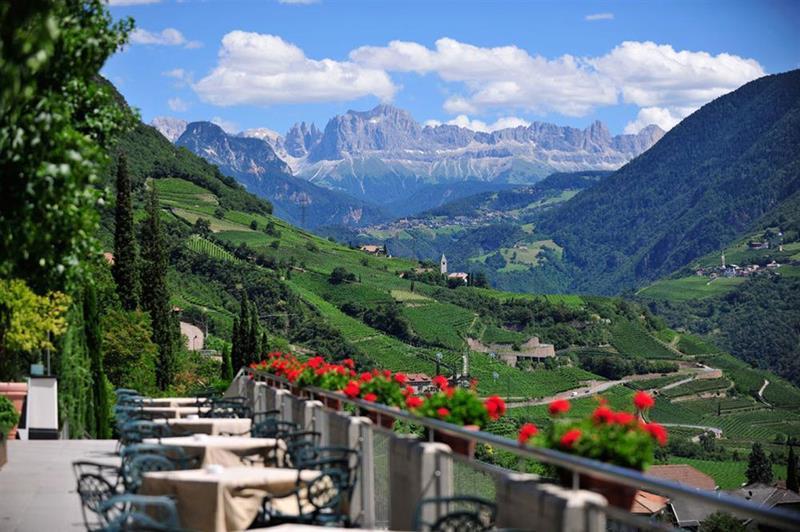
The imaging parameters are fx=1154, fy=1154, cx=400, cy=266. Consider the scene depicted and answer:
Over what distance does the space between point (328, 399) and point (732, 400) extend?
14915 cm

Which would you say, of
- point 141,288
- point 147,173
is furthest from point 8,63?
point 147,173

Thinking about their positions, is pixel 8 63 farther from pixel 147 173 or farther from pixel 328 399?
pixel 147 173

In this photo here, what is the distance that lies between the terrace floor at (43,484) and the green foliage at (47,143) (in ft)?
7.44

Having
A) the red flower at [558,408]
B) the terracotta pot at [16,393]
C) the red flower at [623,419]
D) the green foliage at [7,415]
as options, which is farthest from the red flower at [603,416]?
the terracotta pot at [16,393]

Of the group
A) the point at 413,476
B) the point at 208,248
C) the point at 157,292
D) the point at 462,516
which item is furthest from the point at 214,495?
the point at 208,248

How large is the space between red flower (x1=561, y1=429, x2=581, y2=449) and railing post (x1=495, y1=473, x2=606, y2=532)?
0.27 meters

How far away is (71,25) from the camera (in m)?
10.6

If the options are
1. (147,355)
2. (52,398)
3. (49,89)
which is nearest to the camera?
(49,89)

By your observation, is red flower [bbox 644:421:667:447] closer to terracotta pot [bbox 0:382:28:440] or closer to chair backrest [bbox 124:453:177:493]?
chair backrest [bbox 124:453:177:493]

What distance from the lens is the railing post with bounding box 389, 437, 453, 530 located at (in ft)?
24.0

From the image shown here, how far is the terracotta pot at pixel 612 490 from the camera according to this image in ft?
18.9

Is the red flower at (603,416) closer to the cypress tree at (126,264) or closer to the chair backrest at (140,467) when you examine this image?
the chair backrest at (140,467)

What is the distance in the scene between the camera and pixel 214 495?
851 cm

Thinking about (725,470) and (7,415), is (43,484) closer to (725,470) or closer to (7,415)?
(7,415)
